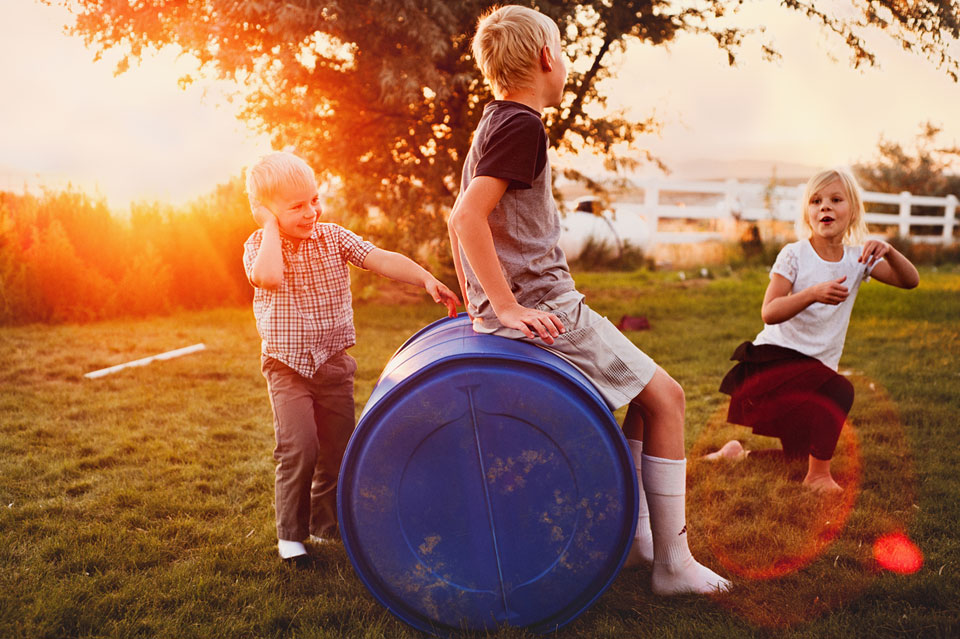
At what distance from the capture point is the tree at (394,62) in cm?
746

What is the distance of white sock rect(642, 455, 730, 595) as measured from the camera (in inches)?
104

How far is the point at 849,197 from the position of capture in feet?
12.3

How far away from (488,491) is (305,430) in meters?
0.98

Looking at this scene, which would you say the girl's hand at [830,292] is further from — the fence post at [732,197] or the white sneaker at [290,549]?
the fence post at [732,197]

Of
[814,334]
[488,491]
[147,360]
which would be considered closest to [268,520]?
[488,491]

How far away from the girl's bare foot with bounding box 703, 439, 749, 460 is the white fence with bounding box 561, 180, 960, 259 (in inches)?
445

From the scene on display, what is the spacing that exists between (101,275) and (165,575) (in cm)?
781

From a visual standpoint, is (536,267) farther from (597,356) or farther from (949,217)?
(949,217)

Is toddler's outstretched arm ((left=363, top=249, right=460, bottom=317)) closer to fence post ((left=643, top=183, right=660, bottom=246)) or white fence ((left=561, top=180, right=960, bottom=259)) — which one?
white fence ((left=561, top=180, right=960, bottom=259))

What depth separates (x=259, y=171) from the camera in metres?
3.02

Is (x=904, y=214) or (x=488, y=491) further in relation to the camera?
(x=904, y=214)

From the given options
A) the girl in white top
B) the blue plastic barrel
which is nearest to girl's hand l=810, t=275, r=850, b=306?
the girl in white top

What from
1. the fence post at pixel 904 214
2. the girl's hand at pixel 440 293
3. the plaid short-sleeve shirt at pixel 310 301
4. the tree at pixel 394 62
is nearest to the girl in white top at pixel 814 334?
the girl's hand at pixel 440 293

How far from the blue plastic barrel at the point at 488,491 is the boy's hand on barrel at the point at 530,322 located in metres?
0.08
